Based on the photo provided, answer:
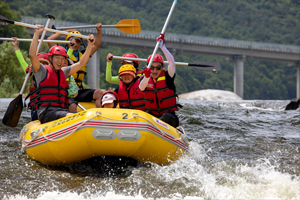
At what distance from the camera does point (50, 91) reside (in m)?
4.91

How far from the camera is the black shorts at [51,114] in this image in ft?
15.6

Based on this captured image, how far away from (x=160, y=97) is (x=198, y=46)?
33.2m

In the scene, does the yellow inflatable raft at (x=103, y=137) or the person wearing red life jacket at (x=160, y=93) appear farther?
the person wearing red life jacket at (x=160, y=93)

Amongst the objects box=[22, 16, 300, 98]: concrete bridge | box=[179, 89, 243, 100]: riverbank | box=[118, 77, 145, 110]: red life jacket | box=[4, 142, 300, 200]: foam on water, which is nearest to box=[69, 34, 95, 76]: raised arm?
box=[118, 77, 145, 110]: red life jacket

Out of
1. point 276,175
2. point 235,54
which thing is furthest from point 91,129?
point 235,54

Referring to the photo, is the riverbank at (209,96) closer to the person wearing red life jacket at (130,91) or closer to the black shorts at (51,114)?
the person wearing red life jacket at (130,91)

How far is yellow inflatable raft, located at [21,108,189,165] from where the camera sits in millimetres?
4090

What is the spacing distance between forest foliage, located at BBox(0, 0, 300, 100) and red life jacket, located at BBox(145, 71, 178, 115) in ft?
118

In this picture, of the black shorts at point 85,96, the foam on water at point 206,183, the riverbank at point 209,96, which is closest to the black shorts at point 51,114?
the foam on water at point 206,183

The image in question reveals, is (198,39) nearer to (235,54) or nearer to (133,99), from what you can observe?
(235,54)

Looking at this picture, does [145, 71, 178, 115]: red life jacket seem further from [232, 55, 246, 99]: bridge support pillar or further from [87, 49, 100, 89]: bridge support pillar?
[232, 55, 246, 99]: bridge support pillar

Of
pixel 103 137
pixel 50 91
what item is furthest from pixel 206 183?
pixel 50 91

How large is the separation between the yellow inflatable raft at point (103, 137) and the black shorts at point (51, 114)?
0.58 ft

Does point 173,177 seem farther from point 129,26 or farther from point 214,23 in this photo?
point 214,23
